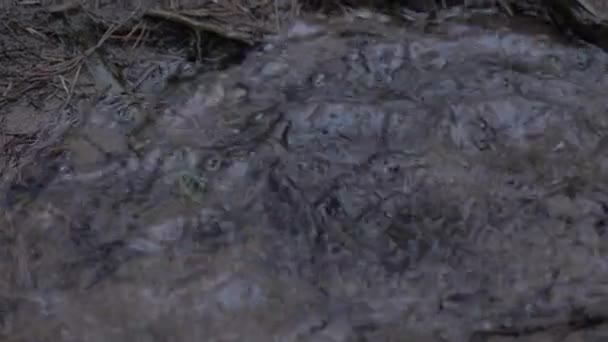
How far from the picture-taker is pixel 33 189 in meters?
1.82

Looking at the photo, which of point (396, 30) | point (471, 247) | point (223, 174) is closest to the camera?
point (471, 247)

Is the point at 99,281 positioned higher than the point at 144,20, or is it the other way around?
the point at 144,20

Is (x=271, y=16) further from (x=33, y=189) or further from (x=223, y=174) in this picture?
(x=33, y=189)

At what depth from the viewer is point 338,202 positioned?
70.8 inches

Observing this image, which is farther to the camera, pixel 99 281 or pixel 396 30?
pixel 396 30

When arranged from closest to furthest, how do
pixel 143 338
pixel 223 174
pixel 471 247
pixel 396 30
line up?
pixel 143 338 → pixel 471 247 → pixel 223 174 → pixel 396 30

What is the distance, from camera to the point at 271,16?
2174mm

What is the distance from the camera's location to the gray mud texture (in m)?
1.62

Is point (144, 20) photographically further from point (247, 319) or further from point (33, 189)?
point (247, 319)

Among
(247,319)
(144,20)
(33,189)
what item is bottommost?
(247,319)

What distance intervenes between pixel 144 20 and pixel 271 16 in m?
0.30

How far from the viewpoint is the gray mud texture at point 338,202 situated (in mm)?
1619

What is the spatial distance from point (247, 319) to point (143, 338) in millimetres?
185

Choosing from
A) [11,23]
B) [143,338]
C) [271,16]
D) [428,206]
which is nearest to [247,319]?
[143,338]
